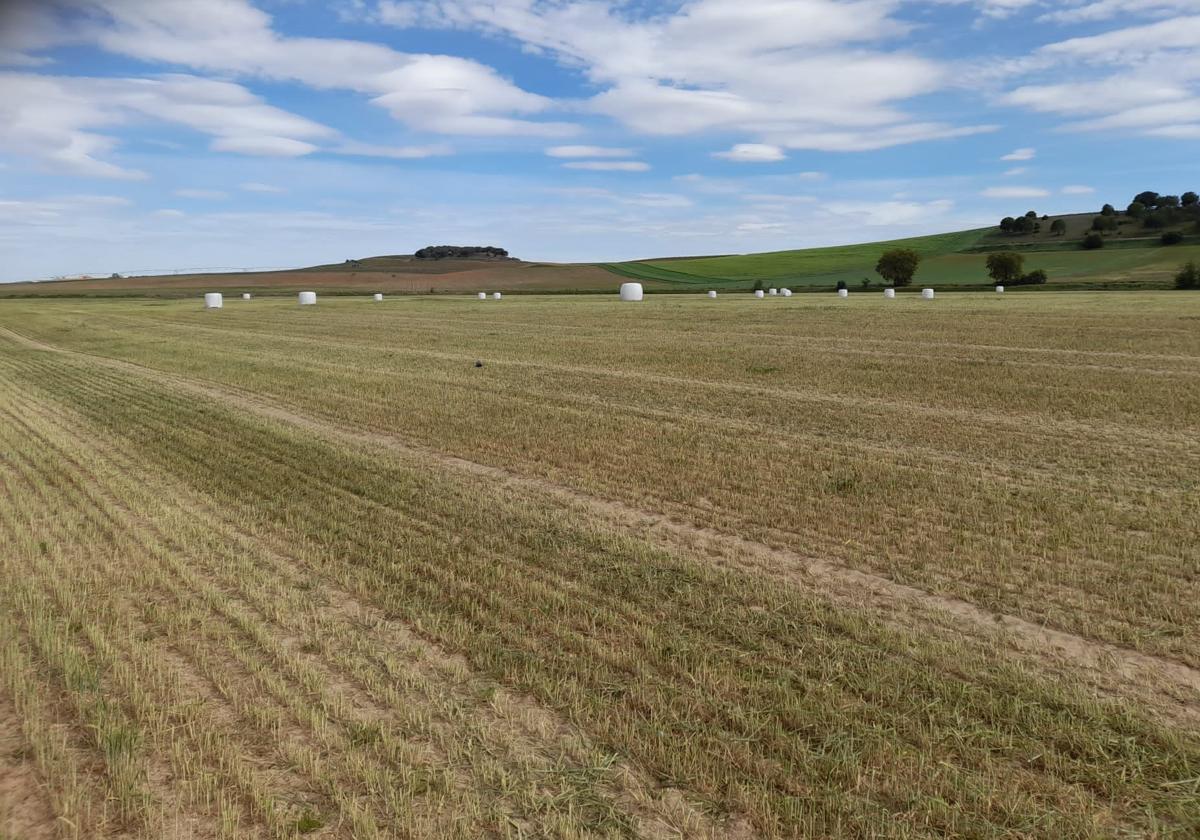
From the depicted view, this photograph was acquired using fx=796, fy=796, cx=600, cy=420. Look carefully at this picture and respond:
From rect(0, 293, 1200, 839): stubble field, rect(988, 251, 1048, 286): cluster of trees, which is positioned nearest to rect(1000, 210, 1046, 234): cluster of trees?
rect(988, 251, 1048, 286): cluster of trees

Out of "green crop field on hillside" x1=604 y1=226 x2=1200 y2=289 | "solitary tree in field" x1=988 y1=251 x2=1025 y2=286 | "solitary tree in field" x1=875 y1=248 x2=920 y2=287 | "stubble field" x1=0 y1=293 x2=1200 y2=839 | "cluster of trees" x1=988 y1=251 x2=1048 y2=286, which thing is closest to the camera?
"stubble field" x1=0 y1=293 x2=1200 y2=839

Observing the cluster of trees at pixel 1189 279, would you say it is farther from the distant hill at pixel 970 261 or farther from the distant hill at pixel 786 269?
the distant hill at pixel 786 269

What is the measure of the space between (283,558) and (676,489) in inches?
180

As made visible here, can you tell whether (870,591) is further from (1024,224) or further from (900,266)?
(1024,224)

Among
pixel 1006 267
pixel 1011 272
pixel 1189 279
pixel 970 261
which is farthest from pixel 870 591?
pixel 970 261

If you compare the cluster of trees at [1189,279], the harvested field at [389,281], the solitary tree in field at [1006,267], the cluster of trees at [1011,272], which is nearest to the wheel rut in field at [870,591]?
the cluster of trees at [1189,279]

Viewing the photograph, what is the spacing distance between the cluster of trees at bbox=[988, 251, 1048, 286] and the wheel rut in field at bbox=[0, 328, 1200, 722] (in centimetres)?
7666

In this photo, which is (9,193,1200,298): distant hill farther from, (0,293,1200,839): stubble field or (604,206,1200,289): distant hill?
(0,293,1200,839): stubble field

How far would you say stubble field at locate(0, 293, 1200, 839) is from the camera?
409cm

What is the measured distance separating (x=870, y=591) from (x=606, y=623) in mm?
2316

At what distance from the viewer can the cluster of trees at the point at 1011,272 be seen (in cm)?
7462

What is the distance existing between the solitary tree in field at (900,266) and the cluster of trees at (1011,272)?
735cm

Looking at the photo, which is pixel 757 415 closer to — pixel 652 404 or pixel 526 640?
pixel 652 404

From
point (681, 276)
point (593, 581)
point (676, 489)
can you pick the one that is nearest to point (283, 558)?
point (593, 581)
